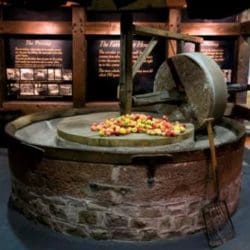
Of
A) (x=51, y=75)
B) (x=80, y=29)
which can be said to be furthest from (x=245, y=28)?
(x=51, y=75)

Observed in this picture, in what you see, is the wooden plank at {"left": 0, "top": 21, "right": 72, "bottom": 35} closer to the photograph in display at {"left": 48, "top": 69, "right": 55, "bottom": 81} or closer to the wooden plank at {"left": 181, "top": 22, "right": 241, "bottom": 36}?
the photograph in display at {"left": 48, "top": 69, "right": 55, "bottom": 81}

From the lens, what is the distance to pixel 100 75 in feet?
22.7

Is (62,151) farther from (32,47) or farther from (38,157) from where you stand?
(32,47)

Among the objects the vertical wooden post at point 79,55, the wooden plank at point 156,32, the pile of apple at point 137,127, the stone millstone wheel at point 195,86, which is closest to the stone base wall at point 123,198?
the pile of apple at point 137,127

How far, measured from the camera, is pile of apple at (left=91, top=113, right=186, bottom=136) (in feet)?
12.3

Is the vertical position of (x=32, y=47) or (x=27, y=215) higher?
(x=32, y=47)

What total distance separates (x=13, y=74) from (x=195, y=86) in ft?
12.5

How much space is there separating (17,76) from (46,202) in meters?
3.83

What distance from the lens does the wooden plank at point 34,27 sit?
6523 mm

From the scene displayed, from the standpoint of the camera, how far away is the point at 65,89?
6.89 meters

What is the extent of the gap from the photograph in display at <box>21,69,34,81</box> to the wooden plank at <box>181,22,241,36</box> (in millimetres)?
2763

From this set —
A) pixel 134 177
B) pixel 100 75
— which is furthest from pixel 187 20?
pixel 134 177

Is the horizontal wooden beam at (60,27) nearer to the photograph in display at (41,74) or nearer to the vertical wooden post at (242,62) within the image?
the vertical wooden post at (242,62)

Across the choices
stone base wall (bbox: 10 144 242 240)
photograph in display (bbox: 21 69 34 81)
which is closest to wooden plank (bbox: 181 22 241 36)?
photograph in display (bbox: 21 69 34 81)
